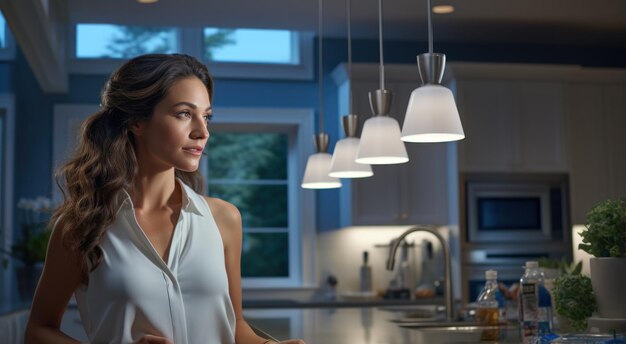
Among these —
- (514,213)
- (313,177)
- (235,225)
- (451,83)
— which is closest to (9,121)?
(313,177)

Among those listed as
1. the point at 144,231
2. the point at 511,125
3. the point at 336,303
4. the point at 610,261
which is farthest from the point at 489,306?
the point at 511,125

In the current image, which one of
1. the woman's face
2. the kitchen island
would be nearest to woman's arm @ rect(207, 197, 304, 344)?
the woman's face

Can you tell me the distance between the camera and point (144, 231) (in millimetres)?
1572

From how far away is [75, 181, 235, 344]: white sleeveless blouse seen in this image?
4.83ft

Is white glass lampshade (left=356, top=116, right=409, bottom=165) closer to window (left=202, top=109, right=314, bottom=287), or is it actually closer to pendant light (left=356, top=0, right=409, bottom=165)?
pendant light (left=356, top=0, right=409, bottom=165)

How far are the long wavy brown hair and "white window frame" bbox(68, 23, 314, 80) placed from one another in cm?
447

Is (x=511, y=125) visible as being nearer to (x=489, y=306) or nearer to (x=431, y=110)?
(x=489, y=306)

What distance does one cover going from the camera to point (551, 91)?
6086 millimetres

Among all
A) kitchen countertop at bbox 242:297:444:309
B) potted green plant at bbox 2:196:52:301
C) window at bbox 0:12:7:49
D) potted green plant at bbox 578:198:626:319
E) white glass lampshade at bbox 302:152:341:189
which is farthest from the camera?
kitchen countertop at bbox 242:297:444:309

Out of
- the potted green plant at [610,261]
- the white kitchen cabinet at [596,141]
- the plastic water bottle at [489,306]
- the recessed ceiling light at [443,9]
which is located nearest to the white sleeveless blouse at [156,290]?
the potted green plant at [610,261]

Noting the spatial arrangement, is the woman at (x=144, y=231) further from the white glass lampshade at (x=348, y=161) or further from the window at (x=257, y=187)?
the window at (x=257, y=187)

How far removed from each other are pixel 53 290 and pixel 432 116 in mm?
1091

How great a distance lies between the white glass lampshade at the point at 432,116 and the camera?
7.07ft

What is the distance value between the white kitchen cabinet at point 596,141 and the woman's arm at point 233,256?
477 centimetres
